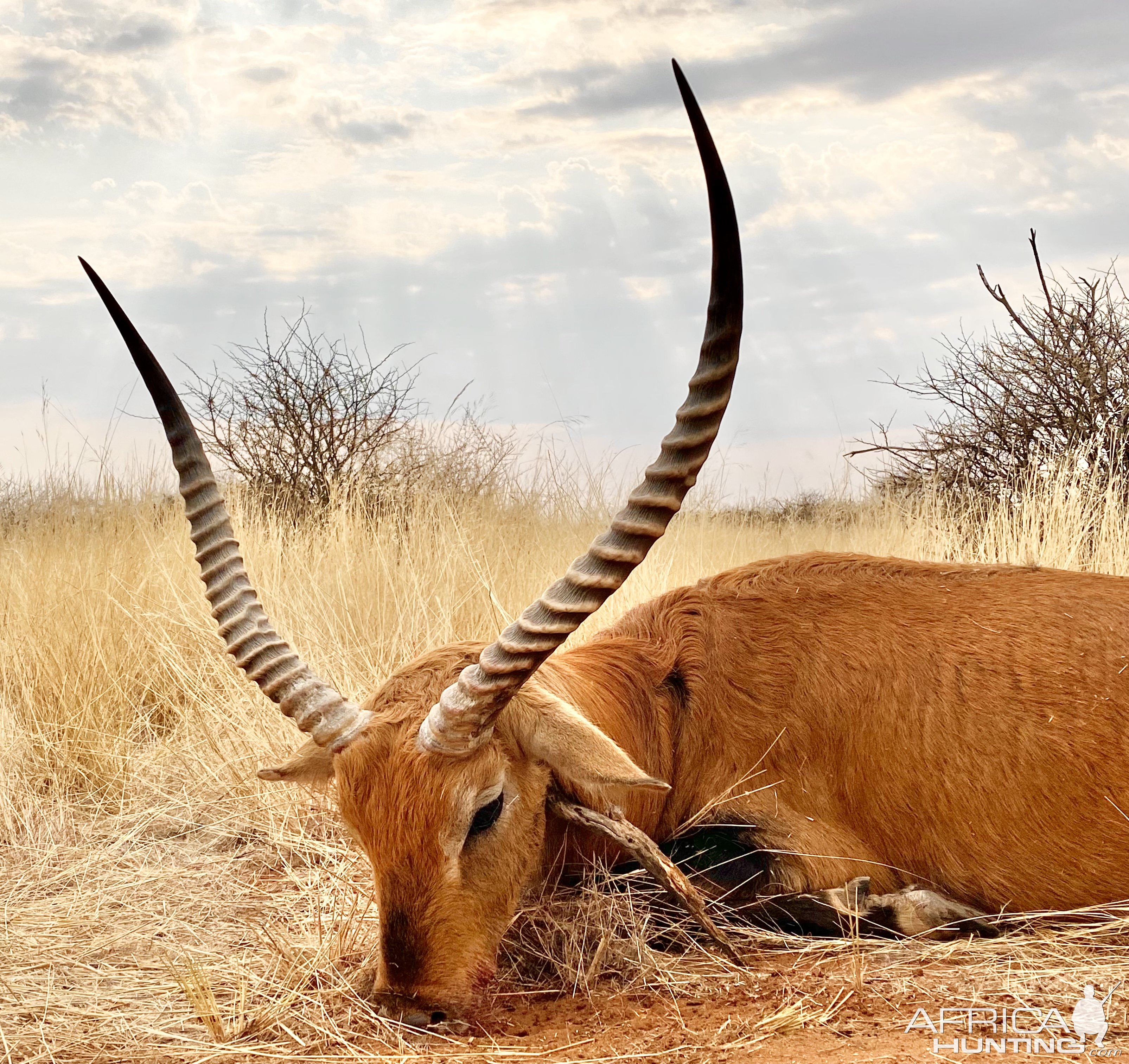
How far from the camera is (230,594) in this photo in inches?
155

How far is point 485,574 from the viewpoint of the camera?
29.0ft

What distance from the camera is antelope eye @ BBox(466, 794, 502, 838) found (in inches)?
129

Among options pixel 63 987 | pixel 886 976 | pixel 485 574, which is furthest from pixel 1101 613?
pixel 485 574

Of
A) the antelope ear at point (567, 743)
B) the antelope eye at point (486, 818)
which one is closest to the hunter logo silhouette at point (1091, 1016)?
the antelope ear at point (567, 743)

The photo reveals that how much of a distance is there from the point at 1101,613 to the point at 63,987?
3975 mm

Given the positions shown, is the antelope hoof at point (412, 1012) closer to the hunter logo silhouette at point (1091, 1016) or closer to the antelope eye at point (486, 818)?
the antelope eye at point (486, 818)

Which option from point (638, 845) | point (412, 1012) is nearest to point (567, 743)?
point (638, 845)

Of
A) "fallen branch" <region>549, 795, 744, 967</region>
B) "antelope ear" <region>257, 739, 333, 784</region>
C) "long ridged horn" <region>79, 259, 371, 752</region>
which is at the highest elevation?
"long ridged horn" <region>79, 259, 371, 752</region>

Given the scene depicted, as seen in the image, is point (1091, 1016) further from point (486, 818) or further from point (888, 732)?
point (486, 818)

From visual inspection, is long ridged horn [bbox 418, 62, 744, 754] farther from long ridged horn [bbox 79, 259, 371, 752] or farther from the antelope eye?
long ridged horn [bbox 79, 259, 371, 752]

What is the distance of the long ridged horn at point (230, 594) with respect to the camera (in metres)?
3.43

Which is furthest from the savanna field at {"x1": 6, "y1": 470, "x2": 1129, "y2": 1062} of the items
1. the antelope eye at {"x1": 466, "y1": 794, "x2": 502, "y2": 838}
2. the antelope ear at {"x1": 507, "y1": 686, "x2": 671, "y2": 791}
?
the antelope ear at {"x1": 507, "y1": 686, "x2": 671, "y2": 791}

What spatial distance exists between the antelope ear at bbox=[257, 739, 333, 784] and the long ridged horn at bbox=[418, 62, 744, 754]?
1.83 ft

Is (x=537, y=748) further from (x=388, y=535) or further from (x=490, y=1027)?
(x=388, y=535)
